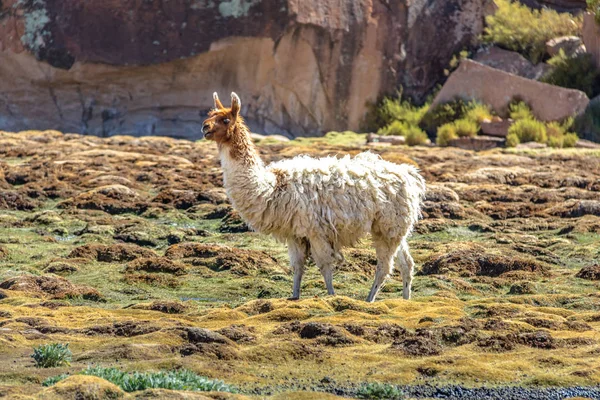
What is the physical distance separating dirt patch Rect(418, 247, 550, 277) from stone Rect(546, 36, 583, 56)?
25423 mm

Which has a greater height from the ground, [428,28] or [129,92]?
[428,28]

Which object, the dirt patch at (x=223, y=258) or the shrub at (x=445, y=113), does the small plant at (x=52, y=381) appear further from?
the shrub at (x=445, y=113)

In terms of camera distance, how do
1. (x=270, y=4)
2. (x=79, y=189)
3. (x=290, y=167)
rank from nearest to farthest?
(x=290, y=167) < (x=79, y=189) < (x=270, y=4)

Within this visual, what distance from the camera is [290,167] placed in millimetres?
16016

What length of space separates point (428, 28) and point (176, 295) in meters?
30.9

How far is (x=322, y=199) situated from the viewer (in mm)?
15602

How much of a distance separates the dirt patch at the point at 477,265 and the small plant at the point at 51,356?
28.5 ft

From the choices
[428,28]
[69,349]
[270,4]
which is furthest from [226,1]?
[69,349]

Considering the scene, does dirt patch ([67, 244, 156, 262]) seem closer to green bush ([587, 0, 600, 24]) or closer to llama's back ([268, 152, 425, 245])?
llama's back ([268, 152, 425, 245])

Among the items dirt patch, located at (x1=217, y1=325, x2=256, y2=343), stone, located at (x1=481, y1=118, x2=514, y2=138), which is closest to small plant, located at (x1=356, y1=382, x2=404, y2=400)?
dirt patch, located at (x1=217, y1=325, x2=256, y2=343)

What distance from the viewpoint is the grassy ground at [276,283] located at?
11.5m

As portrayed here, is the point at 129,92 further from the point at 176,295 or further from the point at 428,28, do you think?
the point at 176,295

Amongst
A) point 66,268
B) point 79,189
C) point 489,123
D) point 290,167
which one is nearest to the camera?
point 290,167

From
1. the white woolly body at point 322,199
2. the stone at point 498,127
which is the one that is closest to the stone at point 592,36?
the stone at point 498,127
